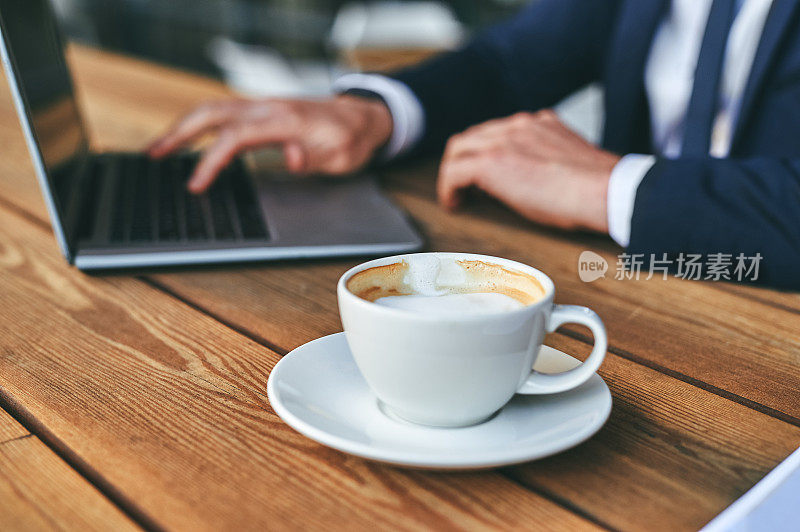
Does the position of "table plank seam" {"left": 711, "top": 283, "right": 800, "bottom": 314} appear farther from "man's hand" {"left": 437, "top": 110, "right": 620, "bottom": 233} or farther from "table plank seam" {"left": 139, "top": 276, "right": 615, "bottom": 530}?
"table plank seam" {"left": 139, "top": 276, "right": 615, "bottom": 530}

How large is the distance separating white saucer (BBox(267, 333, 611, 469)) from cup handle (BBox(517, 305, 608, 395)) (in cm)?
1

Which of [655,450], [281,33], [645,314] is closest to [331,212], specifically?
[645,314]

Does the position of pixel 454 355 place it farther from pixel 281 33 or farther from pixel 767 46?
pixel 281 33

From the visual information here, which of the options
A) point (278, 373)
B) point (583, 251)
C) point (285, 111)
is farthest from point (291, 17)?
point (278, 373)

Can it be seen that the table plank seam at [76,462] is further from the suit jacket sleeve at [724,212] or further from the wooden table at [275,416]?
the suit jacket sleeve at [724,212]

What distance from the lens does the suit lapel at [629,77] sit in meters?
0.93

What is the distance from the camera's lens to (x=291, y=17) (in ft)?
12.3

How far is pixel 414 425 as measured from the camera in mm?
358

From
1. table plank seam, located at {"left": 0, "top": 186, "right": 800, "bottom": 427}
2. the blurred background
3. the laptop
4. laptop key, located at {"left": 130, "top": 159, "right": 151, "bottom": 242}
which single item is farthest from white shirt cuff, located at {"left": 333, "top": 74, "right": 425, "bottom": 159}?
the blurred background

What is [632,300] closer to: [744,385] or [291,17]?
[744,385]

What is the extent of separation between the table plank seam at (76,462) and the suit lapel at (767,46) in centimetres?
77

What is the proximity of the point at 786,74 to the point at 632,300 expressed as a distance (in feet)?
1.32

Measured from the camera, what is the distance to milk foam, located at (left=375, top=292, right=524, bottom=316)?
354 millimetres
